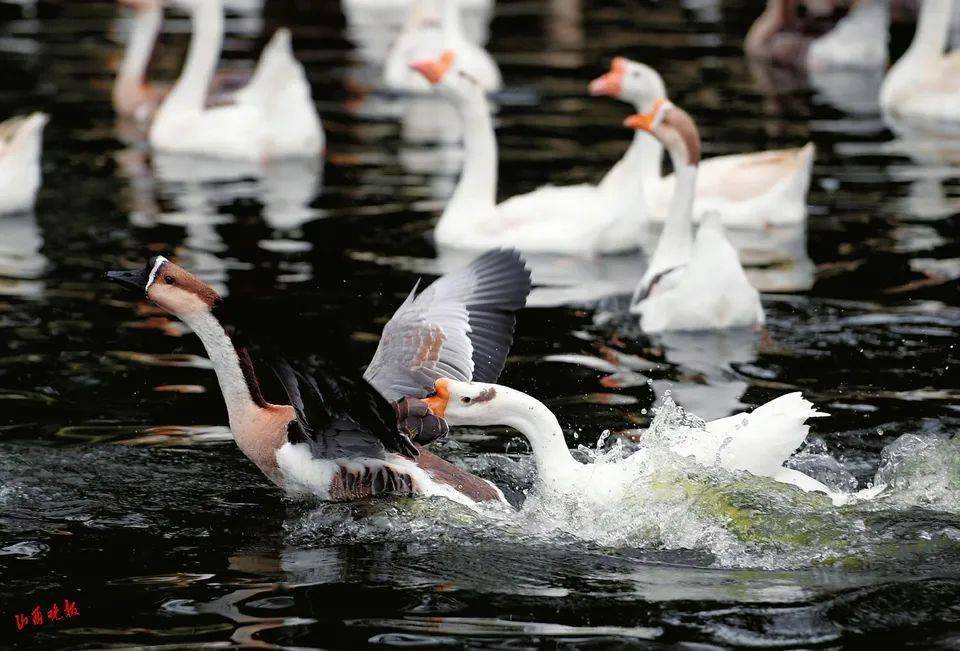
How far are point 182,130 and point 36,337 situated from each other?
19.8 ft

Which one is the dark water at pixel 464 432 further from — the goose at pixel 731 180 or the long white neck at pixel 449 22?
the long white neck at pixel 449 22

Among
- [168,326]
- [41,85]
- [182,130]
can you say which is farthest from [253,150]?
[168,326]

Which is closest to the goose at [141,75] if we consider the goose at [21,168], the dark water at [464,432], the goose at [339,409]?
the dark water at [464,432]

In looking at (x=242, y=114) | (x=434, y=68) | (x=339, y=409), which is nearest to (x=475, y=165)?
(x=434, y=68)

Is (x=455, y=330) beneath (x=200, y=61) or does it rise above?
beneath

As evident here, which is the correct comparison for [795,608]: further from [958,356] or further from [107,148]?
[107,148]

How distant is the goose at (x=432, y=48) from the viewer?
55.8ft

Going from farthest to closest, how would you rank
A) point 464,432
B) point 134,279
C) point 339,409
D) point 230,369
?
1. point 464,432
2. point 230,369
3. point 134,279
4. point 339,409

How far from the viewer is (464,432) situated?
806cm

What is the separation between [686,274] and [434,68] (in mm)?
3133

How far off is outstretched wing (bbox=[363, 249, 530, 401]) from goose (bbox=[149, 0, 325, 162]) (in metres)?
7.17

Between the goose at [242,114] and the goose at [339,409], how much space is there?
7553mm

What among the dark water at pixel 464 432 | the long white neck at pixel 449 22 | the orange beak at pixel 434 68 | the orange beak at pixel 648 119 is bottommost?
the dark water at pixel 464 432

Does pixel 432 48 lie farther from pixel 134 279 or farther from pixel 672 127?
pixel 134 279
